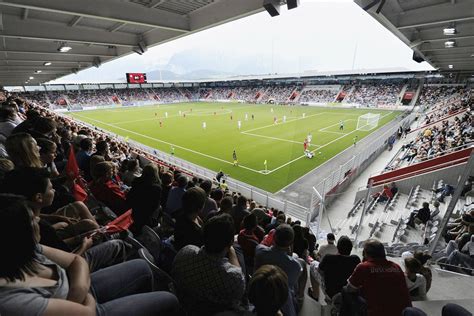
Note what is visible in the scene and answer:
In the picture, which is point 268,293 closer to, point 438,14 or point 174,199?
point 174,199

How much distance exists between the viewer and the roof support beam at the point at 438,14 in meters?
5.77

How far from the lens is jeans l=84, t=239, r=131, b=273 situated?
2385mm

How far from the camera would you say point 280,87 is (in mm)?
62906

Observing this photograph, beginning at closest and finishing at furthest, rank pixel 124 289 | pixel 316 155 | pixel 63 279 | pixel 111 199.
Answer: pixel 63 279
pixel 124 289
pixel 111 199
pixel 316 155

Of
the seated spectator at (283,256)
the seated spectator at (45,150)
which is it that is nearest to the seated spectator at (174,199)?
the seated spectator at (45,150)

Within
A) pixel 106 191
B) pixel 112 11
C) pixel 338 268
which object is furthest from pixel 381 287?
pixel 112 11

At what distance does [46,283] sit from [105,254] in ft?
3.28

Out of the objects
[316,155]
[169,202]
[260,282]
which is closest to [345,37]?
[169,202]

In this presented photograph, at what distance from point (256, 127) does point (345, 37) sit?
22599 millimetres

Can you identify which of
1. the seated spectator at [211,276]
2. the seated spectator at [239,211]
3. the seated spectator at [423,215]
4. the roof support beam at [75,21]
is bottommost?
the seated spectator at [423,215]

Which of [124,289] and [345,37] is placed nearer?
[124,289]

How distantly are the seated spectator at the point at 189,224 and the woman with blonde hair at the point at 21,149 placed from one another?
2.03 meters

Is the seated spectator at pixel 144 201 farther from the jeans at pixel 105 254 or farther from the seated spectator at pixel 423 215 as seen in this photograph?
the seated spectator at pixel 423 215

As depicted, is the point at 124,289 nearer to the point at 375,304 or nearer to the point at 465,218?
the point at 375,304
